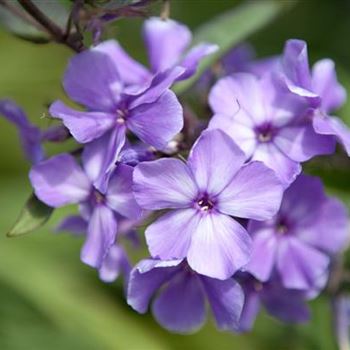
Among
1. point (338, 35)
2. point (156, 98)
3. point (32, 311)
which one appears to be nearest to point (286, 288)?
point (156, 98)

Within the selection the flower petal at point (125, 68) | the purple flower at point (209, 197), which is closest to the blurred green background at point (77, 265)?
the flower petal at point (125, 68)

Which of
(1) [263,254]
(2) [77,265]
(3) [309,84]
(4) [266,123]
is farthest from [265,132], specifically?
(2) [77,265]

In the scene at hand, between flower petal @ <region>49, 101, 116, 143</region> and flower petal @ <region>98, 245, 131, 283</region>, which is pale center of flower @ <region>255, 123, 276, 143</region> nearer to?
flower petal @ <region>49, 101, 116, 143</region>

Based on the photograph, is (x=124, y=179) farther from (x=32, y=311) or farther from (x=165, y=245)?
Result: (x=32, y=311)

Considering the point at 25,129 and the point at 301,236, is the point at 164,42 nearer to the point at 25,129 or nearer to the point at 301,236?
the point at 25,129

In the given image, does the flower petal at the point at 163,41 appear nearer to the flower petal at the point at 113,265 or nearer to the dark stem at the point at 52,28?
the dark stem at the point at 52,28

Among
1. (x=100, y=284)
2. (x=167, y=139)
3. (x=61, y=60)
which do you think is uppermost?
(x=167, y=139)

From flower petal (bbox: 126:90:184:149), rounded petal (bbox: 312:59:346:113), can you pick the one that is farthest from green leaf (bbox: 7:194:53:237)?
rounded petal (bbox: 312:59:346:113)
